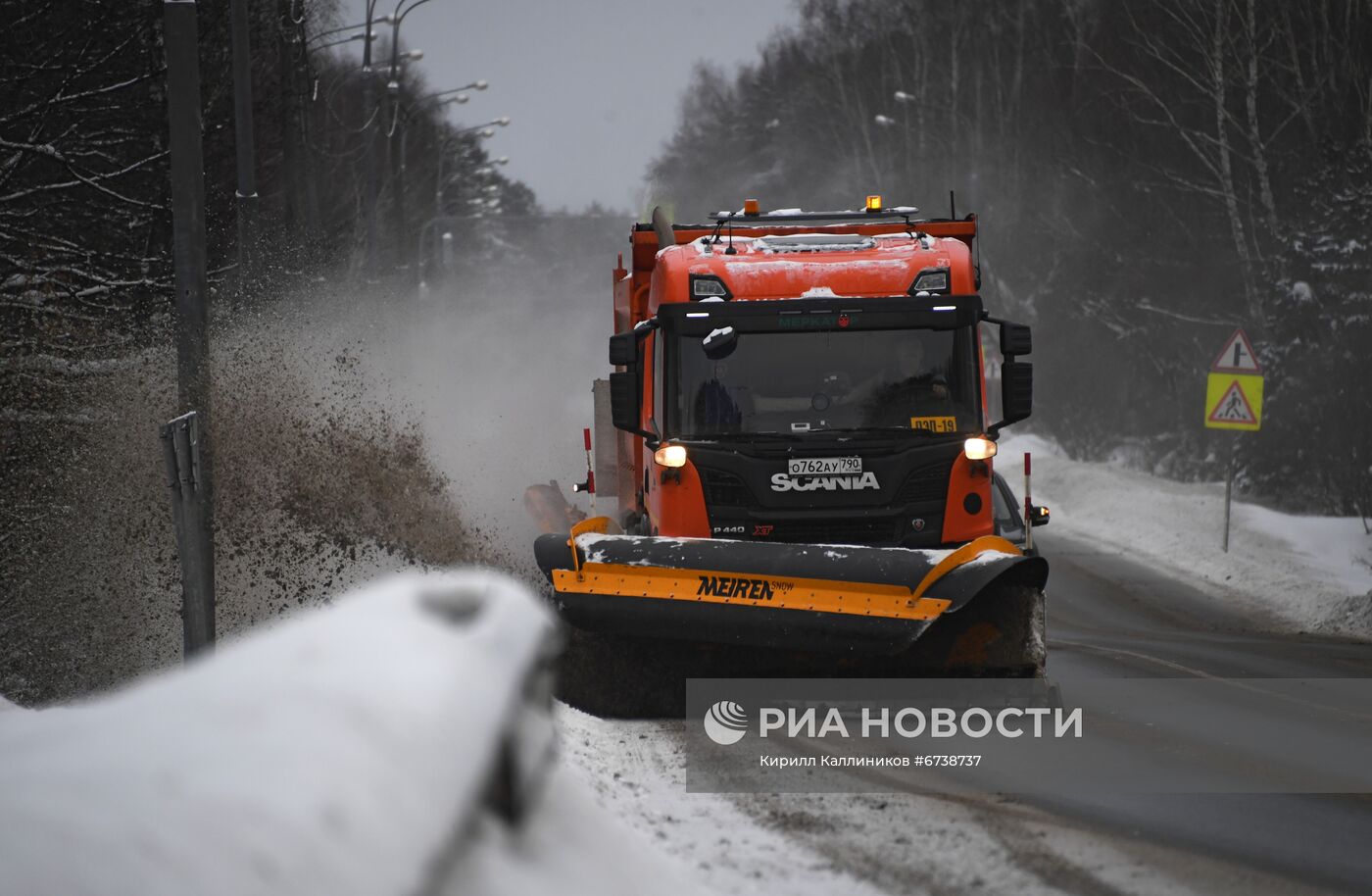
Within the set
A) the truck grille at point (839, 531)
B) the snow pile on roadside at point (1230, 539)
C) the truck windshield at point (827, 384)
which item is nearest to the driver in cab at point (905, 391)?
the truck windshield at point (827, 384)

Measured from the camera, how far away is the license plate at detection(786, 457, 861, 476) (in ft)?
30.5

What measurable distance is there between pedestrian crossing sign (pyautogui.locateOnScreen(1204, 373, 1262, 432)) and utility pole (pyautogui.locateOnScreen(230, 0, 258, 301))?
1221cm

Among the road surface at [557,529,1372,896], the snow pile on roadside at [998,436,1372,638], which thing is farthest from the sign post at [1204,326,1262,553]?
the road surface at [557,529,1372,896]

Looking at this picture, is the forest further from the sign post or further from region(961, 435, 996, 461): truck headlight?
region(961, 435, 996, 461): truck headlight

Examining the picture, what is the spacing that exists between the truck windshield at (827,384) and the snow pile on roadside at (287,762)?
7138 mm

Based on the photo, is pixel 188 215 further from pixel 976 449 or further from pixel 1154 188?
pixel 1154 188

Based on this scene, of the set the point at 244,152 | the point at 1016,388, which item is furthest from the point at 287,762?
the point at 244,152

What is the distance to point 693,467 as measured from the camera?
9469 millimetres

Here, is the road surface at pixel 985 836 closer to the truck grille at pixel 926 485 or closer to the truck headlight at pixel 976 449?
the truck grille at pixel 926 485

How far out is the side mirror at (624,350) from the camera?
9836mm

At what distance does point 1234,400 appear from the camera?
1934 cm

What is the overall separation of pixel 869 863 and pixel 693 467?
16.3 feet

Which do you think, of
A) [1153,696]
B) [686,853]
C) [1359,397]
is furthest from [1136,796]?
[1359,397]

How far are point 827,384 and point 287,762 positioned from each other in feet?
25.6
